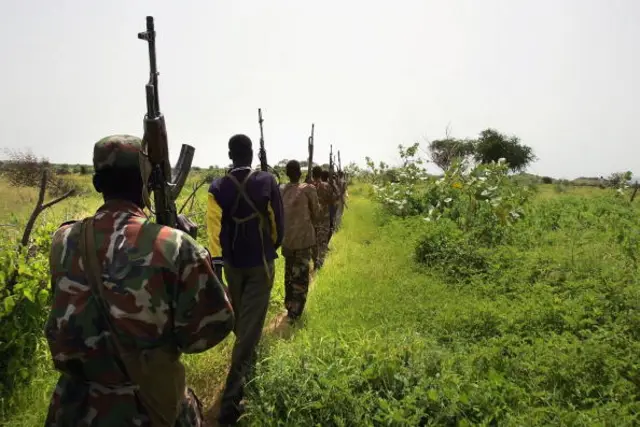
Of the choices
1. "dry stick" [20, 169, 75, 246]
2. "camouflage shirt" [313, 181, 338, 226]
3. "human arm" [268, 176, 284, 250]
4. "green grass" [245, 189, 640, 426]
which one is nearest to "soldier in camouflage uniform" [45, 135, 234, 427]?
"dry stick" [20, 169, 75, 246]

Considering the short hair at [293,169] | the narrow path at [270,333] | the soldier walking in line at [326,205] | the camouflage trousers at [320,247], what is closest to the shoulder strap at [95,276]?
the narrow path at [270,333]

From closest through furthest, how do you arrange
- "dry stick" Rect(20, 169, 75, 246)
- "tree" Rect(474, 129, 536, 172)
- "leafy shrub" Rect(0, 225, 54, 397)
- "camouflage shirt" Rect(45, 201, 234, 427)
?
"camouflage shirt" Rect(45, 201, 234, 427)
"dry stick" Rect(20, 169, 75, 246)
"leafy shrub" Rect(0, 225, 54, 397)
"tree" Rect(474, 129, 536, 172)

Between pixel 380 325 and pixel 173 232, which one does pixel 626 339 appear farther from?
pixel 173 232

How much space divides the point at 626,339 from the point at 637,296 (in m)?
1.08

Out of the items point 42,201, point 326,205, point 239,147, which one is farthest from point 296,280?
point 326,205

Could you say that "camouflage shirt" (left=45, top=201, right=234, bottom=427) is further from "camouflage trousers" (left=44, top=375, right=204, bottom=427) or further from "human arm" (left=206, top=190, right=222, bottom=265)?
"human arm" (left=206, top=190, right=222, bottom=265)

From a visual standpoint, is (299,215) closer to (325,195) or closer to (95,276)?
(325,195)

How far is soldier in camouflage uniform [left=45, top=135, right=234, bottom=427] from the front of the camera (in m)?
1.72

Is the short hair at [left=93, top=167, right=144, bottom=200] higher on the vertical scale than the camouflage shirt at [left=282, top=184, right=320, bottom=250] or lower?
higher

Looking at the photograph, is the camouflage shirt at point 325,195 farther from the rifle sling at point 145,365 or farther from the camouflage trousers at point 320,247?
the rifle sling at point 145,365

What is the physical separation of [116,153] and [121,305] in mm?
634

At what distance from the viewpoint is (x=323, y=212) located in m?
8.83

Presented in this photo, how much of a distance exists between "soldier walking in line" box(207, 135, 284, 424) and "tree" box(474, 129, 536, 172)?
36.4m

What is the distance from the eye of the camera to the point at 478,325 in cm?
477
